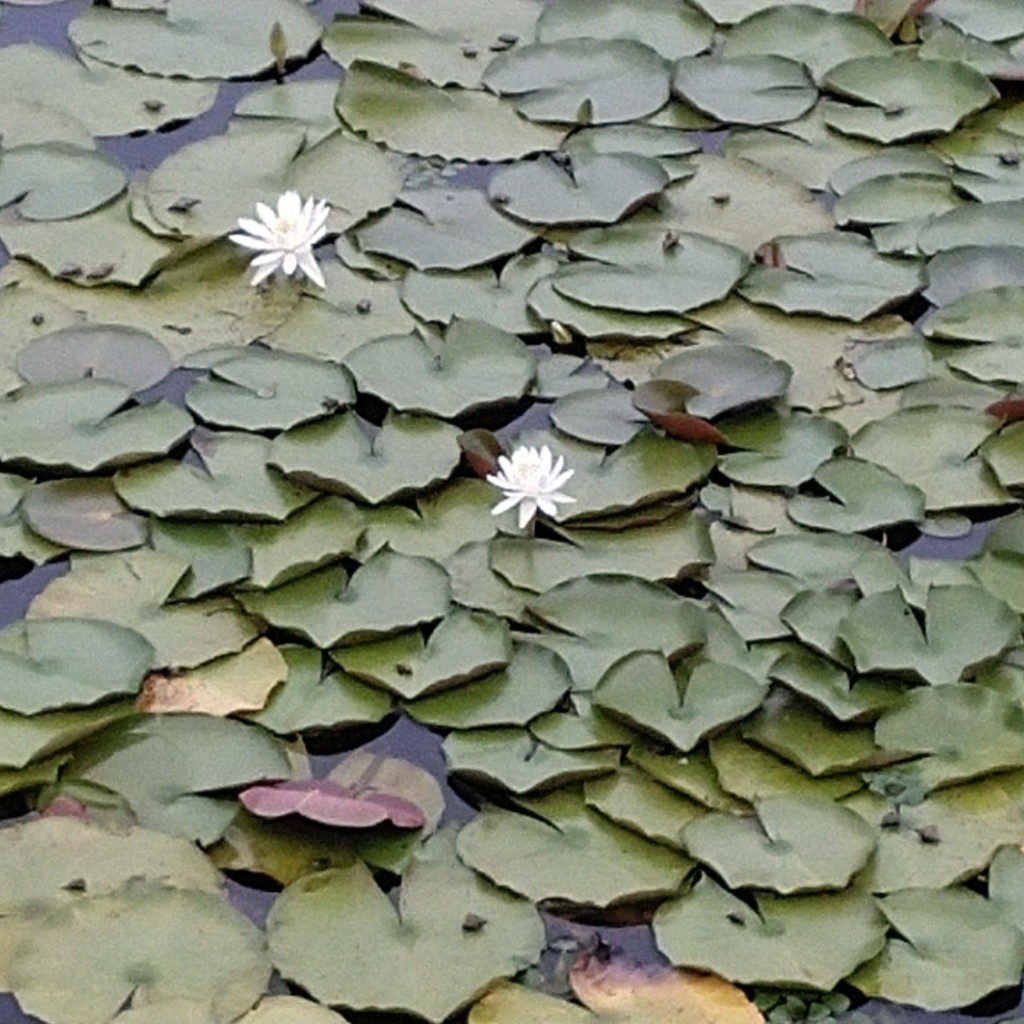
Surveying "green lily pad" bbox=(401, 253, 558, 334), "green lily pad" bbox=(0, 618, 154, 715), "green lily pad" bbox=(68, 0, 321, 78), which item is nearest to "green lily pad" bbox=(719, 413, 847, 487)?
"green lily pad" bbox=(401, 253, 558, 334)

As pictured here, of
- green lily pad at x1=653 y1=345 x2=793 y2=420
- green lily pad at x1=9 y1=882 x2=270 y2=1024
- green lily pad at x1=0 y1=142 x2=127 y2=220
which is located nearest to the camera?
green lily pad at x1=9 y1=882 x2=270 y2=1024

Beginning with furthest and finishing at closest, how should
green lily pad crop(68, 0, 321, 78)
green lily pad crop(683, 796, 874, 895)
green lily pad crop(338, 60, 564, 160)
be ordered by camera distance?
green lily pad crop(68, 0, 321, 78), green lily pad crop(338, 60, 564, 160), green lily pad crop(683, 796, 874, 895)

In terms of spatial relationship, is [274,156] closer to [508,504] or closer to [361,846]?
[508,504]

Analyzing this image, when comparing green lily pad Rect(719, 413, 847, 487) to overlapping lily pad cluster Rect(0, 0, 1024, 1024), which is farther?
green lily pad Rect(719, 413, 847, 487)

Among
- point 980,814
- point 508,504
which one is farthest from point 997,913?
point 508,504

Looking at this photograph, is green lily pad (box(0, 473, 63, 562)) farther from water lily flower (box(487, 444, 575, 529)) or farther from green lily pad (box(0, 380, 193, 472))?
water lily flower (box(487, 444, 575, 529))

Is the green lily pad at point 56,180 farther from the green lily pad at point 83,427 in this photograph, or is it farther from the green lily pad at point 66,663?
the green lily pad at point 66,663
